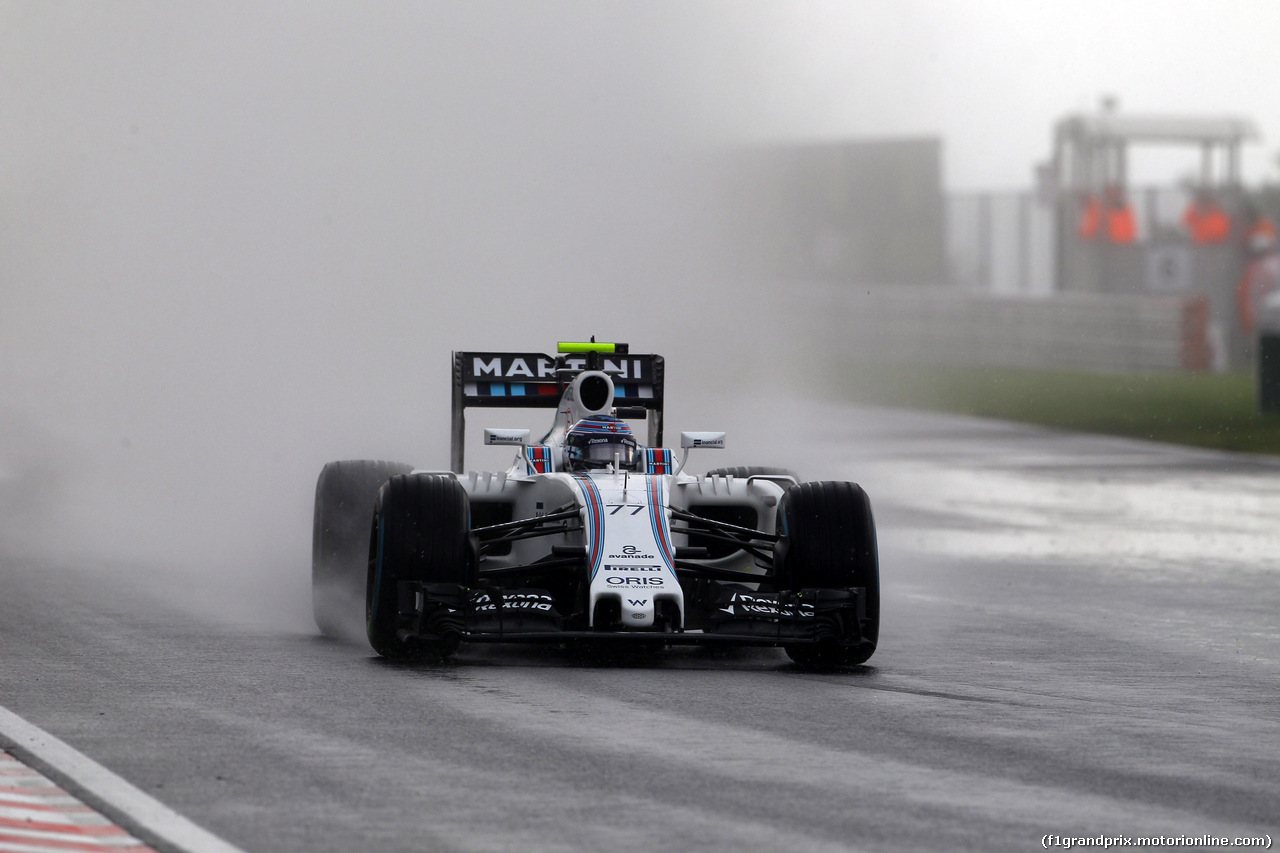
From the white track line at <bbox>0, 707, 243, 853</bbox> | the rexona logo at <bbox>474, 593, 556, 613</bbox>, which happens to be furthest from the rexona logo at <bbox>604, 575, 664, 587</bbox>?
the white track line at <bbox>0, 707, 243, 853</bbox>

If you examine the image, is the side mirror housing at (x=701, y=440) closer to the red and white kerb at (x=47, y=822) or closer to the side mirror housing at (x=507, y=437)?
the side mirror housing at (x=507, y=437)

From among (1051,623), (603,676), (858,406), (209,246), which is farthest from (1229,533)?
(858,406)

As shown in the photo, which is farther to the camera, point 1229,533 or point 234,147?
point 234,147

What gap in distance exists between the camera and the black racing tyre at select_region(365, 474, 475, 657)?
376 inches

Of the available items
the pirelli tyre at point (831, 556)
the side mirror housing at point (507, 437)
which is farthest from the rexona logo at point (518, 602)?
the side mirror housing at point (507, 437)

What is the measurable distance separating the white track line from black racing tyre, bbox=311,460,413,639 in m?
2.88

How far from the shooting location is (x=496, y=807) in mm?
6531

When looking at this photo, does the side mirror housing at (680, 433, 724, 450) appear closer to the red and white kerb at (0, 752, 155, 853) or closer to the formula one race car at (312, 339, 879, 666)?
the formula one race car at (312, 339, 879, 666)

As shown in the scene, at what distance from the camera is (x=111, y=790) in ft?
21.9

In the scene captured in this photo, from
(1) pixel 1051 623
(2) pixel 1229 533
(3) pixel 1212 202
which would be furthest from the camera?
(3) pixel 1212 202

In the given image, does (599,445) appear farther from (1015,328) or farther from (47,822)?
(1015,328)

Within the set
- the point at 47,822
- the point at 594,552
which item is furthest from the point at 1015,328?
the point at 47,822

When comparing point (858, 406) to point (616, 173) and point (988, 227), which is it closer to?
point (616, 173)

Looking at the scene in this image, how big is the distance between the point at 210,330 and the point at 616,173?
217 inches
